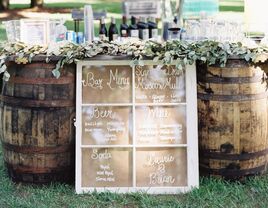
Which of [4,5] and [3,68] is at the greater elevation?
[4,5]

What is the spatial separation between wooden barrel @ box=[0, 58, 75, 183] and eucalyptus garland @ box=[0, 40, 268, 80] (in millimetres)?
→ 92

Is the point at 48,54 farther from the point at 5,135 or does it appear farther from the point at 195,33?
the point at 195,33

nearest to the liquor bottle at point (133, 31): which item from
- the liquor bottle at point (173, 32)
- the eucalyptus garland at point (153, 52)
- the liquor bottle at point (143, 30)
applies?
the liquor bottle at point (143, 30)

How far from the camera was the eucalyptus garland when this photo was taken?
4.11 meters

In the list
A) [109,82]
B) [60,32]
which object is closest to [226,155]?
[109,82]

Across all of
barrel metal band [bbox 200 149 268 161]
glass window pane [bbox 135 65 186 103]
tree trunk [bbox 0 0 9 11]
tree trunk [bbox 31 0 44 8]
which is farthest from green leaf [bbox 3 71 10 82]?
tree trunk [bbox 31 0 44 8]

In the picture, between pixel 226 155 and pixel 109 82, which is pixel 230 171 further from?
pixel 109 82

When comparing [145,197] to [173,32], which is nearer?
[145,197]

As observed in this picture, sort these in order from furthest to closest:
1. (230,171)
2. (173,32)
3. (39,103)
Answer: (173,32) → (230,171) → (39,103)

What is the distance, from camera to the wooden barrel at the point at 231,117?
4.16m

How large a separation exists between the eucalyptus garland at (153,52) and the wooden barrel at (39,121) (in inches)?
3.6

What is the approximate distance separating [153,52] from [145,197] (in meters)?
1.02

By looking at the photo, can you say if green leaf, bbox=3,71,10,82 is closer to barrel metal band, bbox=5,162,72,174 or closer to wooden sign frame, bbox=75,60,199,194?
wooden sign frame, bbox=75,60,199,194

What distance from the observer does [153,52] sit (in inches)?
163
